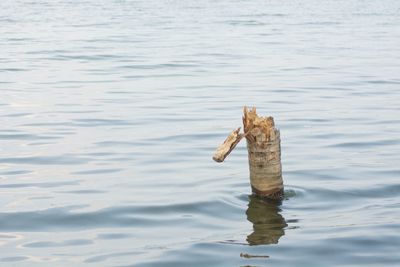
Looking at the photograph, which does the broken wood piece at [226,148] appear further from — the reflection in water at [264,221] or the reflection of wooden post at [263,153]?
the reflection in water at [264,221]

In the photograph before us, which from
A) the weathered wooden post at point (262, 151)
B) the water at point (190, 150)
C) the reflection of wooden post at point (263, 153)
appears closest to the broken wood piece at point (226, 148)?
the weathered wooden post at point (262, 151)

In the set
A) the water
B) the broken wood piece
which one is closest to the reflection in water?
the water

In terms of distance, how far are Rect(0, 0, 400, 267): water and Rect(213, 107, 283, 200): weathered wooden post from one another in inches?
6.7

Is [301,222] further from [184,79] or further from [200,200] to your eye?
[184,79]

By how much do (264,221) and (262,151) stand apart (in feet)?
1.82

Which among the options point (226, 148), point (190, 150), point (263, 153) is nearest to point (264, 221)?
point (263, 153)

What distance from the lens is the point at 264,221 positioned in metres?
8.45

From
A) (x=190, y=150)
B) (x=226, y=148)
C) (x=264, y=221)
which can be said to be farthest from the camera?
(x=190, y=150)

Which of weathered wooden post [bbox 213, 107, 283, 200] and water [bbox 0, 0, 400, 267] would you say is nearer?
water [bbox 0, 0, 400, 267]

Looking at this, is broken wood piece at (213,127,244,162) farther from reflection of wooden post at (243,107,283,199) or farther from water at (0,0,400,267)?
water at (0,0,400,267)

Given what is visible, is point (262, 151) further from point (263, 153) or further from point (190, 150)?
point (190, 150)

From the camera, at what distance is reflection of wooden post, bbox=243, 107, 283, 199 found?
8328mm

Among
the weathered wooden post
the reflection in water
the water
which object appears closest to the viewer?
the water

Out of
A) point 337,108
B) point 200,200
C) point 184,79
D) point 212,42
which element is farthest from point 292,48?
point 200,200
